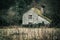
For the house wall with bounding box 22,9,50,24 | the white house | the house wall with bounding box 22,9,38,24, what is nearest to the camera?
the house wall with bounding box 22,9,50,24

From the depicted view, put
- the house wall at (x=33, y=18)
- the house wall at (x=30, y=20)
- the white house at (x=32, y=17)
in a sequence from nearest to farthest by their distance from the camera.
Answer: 1. the house wall at (x=33, y=18)
2. the white house at (x=32, y=17)
3. the house wall at (x=30, y=20)

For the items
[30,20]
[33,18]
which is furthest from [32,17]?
[30,20]

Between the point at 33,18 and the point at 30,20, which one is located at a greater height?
the point at 33,18

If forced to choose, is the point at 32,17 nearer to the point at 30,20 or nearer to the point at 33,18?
the point at 33,18

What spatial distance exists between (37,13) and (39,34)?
135ft

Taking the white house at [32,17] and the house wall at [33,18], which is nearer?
the house wall at [33,18]

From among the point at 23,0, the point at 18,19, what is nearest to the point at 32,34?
the point at 18,19

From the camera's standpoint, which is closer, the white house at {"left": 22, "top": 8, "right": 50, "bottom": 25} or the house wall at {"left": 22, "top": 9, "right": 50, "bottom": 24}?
the house wall at {"left": 22, "top": 9, "right": 50, "bottom": 24}

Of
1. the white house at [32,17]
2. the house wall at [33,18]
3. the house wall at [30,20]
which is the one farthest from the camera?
the house wall at [30,20]

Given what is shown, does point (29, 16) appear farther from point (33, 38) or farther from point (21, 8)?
point (33, 38)

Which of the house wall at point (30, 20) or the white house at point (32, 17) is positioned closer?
the white house at point (32, 17)

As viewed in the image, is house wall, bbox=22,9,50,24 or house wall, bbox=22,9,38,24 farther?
house wall, bbox=22,9,38,24

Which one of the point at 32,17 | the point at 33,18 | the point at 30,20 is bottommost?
the point at 30,20

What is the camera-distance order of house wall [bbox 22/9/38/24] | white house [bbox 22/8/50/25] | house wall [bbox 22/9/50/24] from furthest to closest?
house wall [bbox 22/9/38/24]
white house [bbox 22/8/50/25]
house wall [bbox 22/9/50/24]
